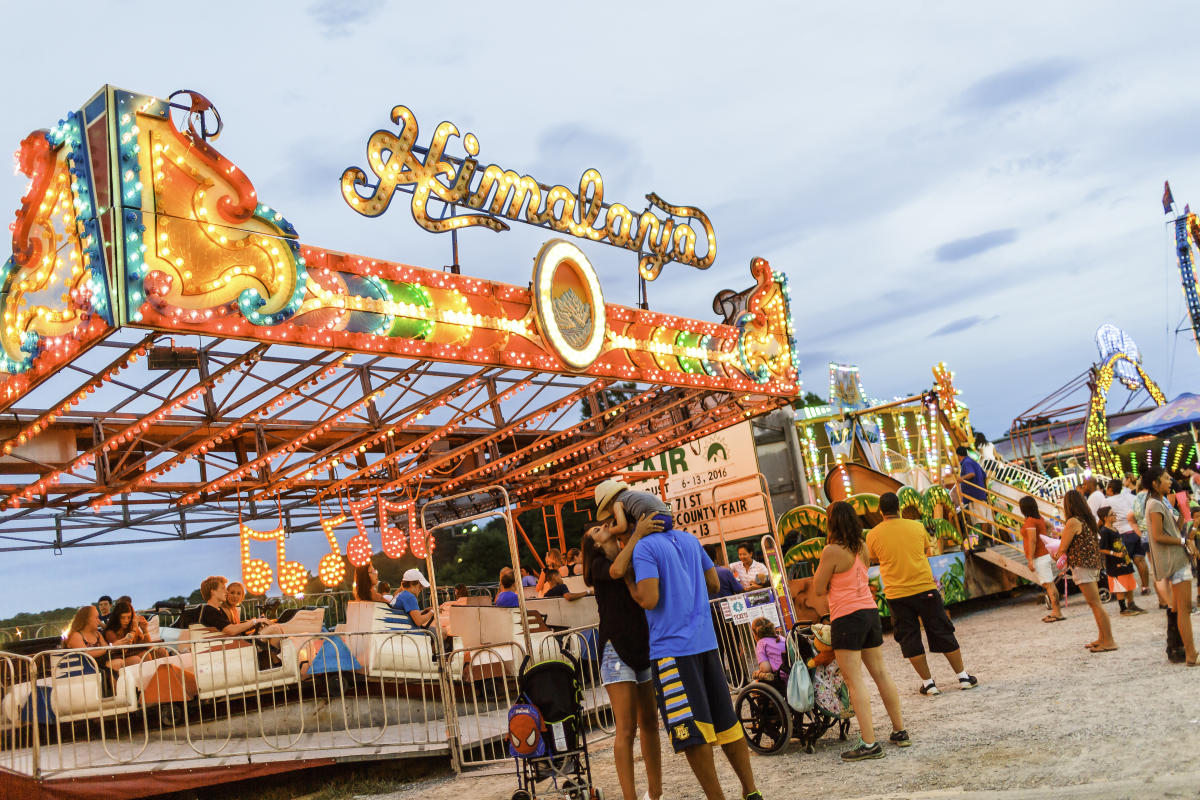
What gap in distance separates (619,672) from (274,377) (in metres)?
6.29

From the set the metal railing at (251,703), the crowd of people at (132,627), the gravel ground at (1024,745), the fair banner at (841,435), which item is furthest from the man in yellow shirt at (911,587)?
the fair banner at (841,435)

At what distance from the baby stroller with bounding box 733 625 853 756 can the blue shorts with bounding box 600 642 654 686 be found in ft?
4.41

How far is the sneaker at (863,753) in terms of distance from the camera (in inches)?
230

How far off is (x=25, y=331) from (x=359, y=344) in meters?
2.60

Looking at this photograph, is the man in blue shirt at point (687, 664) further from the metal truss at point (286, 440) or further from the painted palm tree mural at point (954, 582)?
the painted palm tree mural at point (954, 582)

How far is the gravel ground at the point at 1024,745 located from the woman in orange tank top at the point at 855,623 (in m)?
0.18

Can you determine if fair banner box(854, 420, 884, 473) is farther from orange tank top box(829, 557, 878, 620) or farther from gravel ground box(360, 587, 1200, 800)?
orange tank top box(829, 557, 878, 620)

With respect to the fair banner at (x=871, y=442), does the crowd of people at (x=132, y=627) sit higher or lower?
lower

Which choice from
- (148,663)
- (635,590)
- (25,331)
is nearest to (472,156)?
(25,331)

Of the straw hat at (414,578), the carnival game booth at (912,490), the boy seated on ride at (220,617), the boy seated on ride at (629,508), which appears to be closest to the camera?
the boy seated on ride at (629,508)

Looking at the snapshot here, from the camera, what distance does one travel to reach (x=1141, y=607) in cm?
1146

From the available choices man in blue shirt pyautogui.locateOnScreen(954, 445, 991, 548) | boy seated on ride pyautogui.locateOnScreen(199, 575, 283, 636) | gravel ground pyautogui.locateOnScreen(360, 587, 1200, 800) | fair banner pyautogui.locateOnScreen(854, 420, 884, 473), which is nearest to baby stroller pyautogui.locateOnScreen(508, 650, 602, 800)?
gravel ground pyautogui.locateOnScreen(360, 587, 1200, 800)

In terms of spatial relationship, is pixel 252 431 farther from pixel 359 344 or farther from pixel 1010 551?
pixel 1010 551

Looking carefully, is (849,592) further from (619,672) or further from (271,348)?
(271,348)
